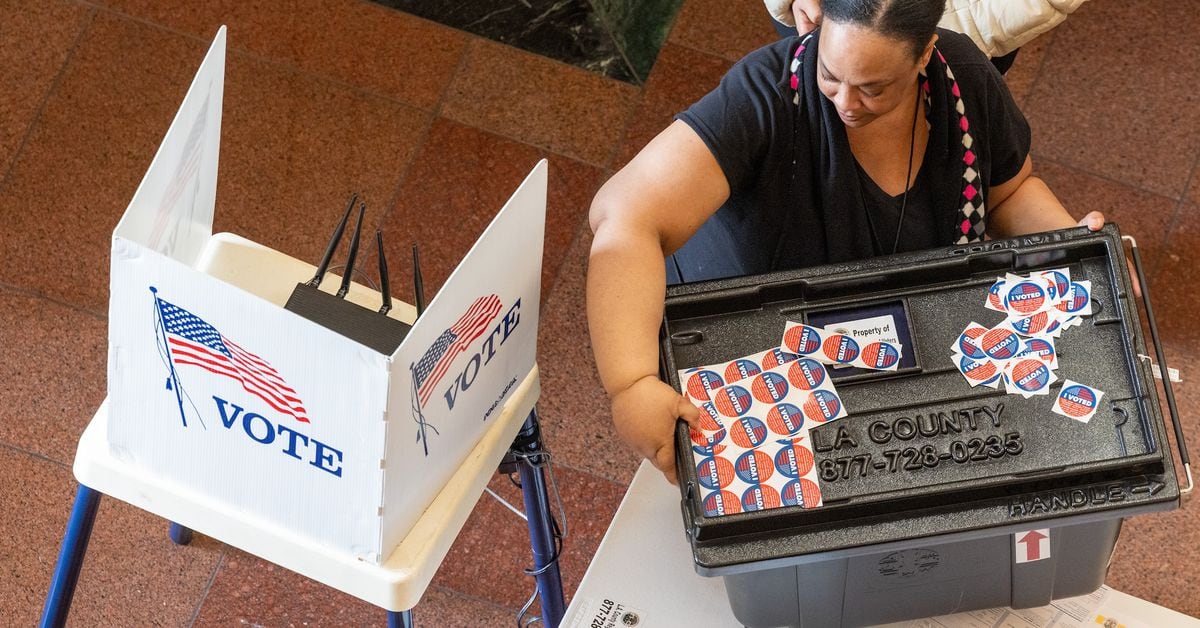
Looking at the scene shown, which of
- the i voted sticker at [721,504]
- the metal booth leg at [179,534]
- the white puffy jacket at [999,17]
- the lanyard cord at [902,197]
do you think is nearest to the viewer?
the i voted sticker at [721,504]

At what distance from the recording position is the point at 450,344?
104 cm

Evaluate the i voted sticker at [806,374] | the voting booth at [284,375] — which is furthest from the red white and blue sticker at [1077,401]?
the voting booth at [284,375]

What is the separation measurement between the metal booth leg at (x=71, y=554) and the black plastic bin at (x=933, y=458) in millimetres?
660

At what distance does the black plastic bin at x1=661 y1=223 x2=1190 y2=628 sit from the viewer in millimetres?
1115

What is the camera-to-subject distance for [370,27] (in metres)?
2.62

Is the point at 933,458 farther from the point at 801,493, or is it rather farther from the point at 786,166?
the point at 786,166

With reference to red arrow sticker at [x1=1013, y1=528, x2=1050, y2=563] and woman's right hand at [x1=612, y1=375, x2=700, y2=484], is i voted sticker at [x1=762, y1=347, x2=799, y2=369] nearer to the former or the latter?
woman's right hand at [x1=612, y1=375, x2=700, y2=484]

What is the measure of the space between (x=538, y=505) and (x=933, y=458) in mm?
513

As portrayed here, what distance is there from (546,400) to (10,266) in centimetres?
105

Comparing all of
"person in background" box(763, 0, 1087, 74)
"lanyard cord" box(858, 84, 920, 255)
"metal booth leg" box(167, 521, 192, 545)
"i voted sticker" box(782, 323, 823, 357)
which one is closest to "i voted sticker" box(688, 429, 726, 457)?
"i voted sticker" box(782, 323, 823, 357)

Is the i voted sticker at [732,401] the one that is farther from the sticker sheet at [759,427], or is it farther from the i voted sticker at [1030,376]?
the i voted sticker at [1030,376]

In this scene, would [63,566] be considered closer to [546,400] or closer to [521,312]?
[521,312]

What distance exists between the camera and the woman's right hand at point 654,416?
45.5 inches

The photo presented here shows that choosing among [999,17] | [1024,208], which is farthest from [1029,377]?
[999,17]
